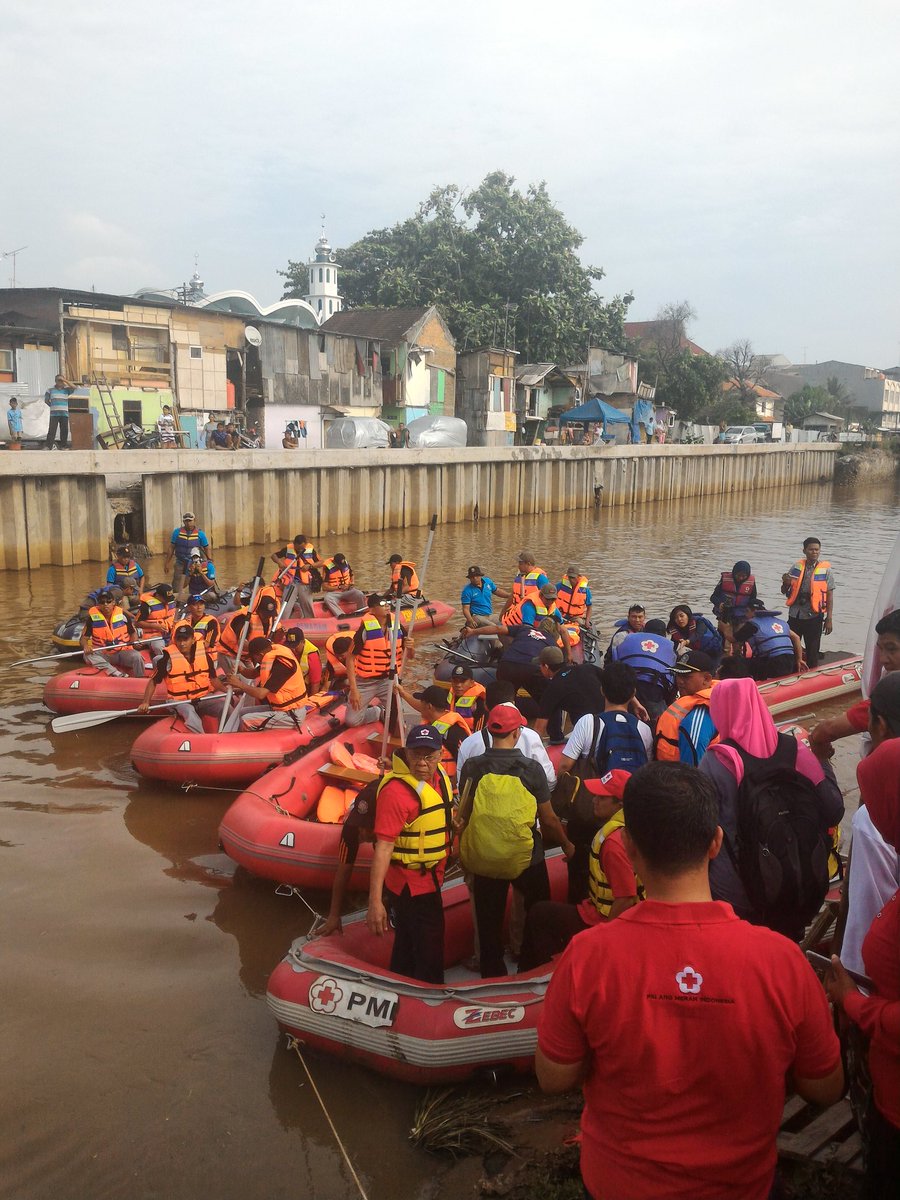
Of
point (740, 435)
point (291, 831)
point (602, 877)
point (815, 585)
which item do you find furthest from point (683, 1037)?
point (740, 435)

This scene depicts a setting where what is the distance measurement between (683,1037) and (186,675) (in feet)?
24.5

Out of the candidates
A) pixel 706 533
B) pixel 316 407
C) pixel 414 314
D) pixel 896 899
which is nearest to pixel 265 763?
pixel 896 899

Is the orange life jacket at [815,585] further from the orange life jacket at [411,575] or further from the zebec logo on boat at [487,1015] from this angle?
the zebec logo on boat at [487,1015]

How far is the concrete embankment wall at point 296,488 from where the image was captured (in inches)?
765

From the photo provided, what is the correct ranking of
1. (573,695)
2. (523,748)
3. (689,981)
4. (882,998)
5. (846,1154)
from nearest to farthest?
(689,981), (882,998), (846,1154), (523,748), (573,695)

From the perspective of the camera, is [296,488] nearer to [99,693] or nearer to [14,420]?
[14,420]

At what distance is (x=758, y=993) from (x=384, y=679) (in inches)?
301

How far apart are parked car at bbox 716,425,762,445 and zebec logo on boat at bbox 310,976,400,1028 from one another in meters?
49.1

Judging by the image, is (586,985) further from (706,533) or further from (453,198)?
(453,198)

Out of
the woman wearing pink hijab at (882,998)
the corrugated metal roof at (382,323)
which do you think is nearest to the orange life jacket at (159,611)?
the woman wearing pink hijab at (882,998)

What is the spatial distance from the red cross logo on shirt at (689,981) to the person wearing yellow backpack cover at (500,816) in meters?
2.30

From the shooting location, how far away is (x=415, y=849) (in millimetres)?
4156

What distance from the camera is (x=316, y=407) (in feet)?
110

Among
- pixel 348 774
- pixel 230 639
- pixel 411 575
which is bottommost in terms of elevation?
pixel 348 774
